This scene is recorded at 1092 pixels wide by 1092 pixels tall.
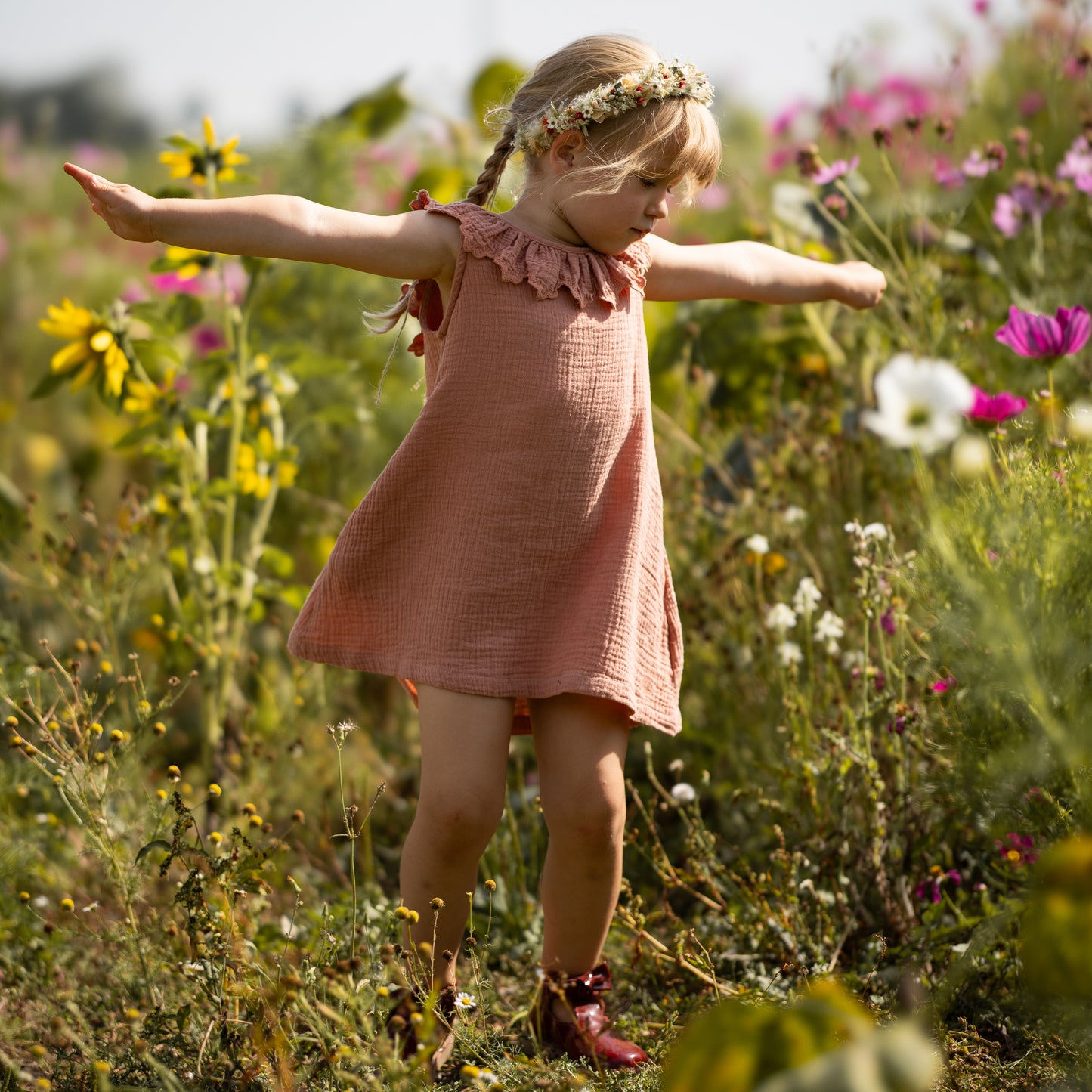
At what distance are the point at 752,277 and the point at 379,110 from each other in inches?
64.7

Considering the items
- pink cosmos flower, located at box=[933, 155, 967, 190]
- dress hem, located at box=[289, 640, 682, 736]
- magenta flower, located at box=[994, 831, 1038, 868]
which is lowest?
magenta flower, located at box=[994, 831, 1038, 868]

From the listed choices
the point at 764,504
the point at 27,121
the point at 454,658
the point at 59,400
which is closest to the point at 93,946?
the point at 454,658

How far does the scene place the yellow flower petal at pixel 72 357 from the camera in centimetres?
224

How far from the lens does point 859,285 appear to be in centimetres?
205

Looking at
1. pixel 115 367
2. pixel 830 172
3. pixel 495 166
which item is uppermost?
pixel 830 172

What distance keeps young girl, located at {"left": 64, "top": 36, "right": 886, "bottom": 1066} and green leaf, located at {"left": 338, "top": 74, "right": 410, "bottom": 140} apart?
4.99ft

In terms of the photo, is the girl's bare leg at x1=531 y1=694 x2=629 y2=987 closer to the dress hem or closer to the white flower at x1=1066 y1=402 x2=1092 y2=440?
the dress hem

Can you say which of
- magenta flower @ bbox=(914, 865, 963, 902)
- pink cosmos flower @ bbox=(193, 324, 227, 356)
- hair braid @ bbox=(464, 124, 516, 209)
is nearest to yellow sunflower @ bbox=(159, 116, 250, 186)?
hair braid @ bbox=(464, 124, 516, 209)

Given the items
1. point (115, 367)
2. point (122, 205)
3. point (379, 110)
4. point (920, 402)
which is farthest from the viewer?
point (379, 110)

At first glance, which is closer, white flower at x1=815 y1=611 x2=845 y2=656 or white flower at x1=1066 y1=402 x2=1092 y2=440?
white flower at x1=1066 y1=402 x2=1092 y2=440

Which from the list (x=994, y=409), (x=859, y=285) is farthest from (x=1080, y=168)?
(x=994, y=409)

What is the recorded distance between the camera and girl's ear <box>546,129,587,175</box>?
5.55ft

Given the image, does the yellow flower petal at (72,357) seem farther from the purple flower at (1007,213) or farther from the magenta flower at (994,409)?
the purple flower at (1007,213)

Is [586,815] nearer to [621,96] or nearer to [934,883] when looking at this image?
[934,883]
